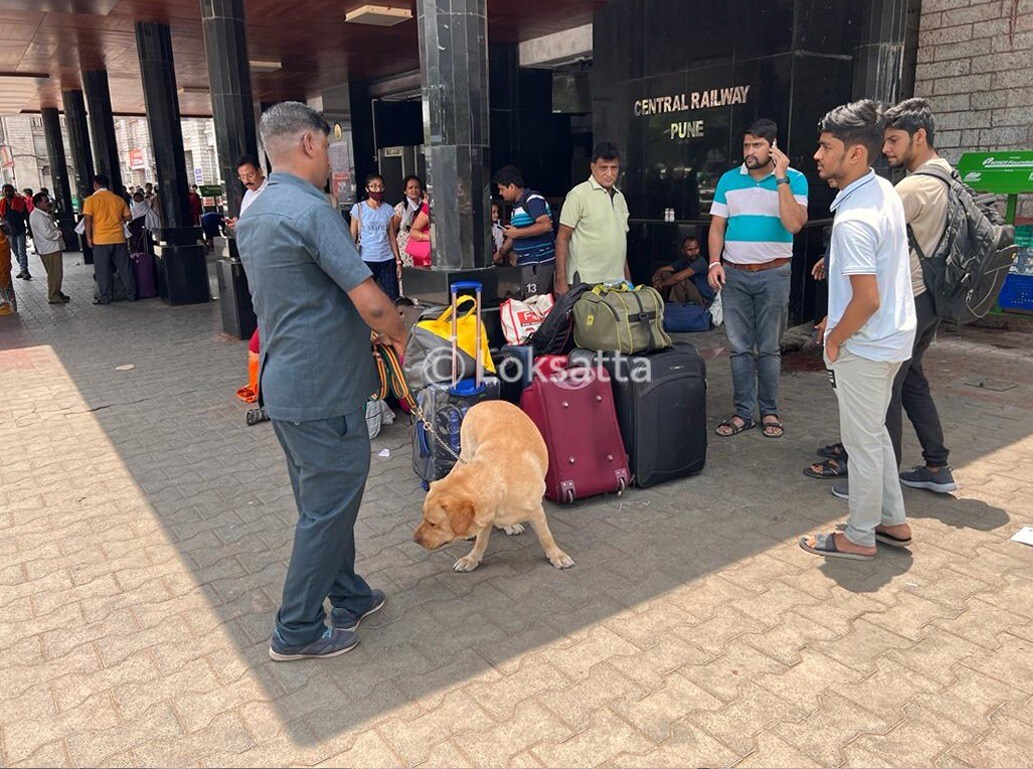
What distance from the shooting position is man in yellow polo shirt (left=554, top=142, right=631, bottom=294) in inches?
217

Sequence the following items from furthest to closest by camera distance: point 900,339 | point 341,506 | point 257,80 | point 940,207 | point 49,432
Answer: point 257,80 < point 49,432 < point 940,207 < point 900,339 < point 341,506

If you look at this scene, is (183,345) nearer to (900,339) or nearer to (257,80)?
(900,339)

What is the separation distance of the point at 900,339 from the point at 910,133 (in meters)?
1.43

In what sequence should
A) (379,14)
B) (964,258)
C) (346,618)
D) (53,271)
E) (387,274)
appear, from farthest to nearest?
(53,271)
(379,14)
(387,274)
(964,258)
(346,618)

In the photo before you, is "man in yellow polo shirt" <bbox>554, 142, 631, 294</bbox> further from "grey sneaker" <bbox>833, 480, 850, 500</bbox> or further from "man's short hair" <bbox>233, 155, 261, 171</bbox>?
"man's short hair" <bbox>233, 155, 261, 171</bbox>

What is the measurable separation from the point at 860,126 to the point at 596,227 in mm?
2267

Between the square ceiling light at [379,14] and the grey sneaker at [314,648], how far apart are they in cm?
915

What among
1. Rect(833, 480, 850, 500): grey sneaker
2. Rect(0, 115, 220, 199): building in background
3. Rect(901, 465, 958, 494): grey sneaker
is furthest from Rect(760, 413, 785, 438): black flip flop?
Rect(0, 115, 220, 199): building in background

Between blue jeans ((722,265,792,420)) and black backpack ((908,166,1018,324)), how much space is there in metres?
1.20

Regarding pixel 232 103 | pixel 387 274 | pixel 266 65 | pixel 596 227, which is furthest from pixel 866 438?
pixel 266 65

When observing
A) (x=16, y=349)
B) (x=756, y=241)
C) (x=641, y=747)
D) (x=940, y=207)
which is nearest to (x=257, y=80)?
(x=16, y=349)

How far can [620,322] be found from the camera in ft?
14.8

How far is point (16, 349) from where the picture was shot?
939cm

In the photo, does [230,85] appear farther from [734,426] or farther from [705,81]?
[734,426]
